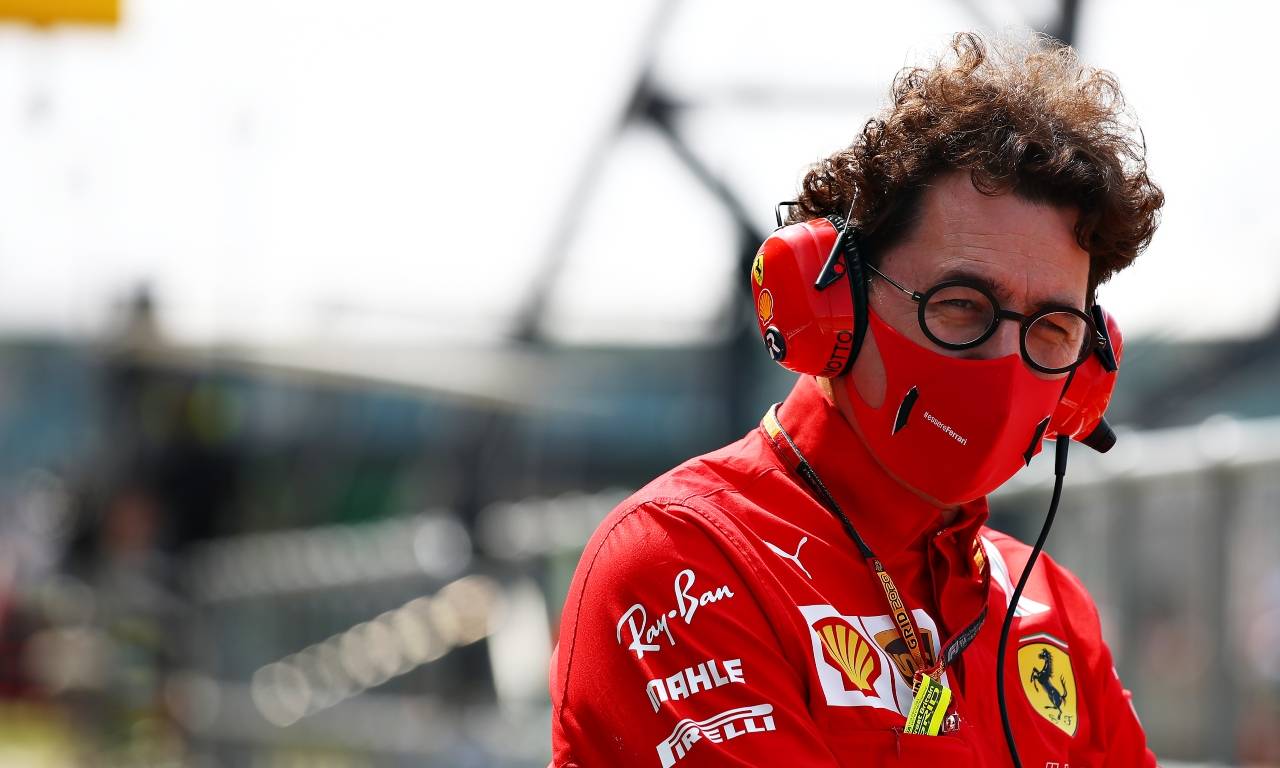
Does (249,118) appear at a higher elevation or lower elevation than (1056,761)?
higher

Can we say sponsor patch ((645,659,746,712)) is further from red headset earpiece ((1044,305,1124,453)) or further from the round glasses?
red headset earpiece ((1044,305,1124,453))

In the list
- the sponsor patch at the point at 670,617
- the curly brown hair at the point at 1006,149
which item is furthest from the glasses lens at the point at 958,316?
the sponsor patch at the point at 670,617


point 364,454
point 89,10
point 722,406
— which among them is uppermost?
point 364,454

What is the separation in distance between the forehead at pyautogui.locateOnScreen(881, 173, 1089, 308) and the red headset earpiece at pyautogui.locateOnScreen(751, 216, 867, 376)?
0.25ft

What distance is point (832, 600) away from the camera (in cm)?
179

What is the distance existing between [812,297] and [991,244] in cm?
23

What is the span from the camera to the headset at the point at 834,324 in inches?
75.4

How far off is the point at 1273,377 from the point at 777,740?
4165mm

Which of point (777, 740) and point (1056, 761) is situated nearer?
point (777, 740)

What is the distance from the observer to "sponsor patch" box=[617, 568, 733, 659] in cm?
172

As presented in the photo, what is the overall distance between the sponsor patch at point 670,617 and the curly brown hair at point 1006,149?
1.62ft

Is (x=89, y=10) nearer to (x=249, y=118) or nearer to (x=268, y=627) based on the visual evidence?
(x=249, y=118)

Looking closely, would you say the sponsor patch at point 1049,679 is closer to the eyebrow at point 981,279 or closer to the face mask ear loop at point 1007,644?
the face mask ear loop at point 1007,644

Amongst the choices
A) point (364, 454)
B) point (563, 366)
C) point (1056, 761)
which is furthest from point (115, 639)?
point (1056, 761)
